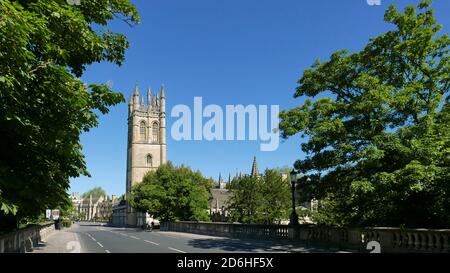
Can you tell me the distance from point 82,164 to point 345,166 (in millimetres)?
13128

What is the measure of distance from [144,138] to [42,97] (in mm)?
125863

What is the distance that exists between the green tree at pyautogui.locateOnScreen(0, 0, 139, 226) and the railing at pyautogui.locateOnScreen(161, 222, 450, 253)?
11106 millimetres

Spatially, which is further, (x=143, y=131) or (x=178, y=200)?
(x=143, y=131)

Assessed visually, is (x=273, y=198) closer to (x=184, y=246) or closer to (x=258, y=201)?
(x=258, y=201)

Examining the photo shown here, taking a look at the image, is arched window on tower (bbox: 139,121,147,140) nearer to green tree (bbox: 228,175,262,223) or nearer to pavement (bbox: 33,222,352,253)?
green tree (bbox: 228,175,262,223)

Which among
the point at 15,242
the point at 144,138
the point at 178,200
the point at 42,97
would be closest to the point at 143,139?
the point at 144,138

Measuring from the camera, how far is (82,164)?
13625 mm

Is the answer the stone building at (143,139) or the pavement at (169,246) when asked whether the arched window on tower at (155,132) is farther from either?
the pavement at (169,246)

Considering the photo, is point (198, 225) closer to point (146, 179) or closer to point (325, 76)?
Result: point (325, 76)

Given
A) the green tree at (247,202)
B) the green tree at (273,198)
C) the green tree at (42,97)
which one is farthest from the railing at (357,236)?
the green tree at (273,198)

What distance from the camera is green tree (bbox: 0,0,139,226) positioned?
28.0 ft

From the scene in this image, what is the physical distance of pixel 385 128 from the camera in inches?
864

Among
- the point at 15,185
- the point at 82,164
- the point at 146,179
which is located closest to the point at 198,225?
the point at 82,164

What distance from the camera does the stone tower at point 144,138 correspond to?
132000 millimetres
